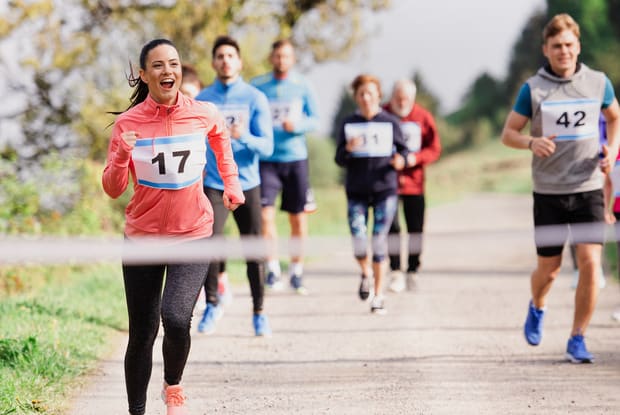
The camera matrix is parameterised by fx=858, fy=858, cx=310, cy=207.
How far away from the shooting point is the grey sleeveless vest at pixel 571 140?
224 inches

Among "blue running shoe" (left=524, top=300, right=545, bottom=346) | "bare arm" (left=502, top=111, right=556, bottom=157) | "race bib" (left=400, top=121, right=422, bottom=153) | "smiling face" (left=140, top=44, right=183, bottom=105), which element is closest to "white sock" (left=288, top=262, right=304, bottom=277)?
"race bib" (left=400, top=121, right=422, bottom=153)

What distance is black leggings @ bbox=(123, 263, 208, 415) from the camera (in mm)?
4230

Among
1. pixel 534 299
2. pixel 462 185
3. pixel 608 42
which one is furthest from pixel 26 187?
pixel 608 42

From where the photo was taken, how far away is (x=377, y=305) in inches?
306

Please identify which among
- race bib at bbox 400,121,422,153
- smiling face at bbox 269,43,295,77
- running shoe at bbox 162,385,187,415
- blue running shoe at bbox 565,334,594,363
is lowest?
blue running shoe at bbox 565,334,594,363

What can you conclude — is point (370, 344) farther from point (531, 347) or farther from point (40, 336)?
point (40, 336)

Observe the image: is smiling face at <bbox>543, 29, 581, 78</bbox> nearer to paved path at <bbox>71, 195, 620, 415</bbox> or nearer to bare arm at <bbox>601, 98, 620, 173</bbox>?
bare arm at <bbox>601, 98, 620, 173</bbox>

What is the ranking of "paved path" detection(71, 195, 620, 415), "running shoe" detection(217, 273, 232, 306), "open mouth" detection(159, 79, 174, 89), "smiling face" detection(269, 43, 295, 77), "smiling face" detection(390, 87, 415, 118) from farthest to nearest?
"smiling face" detection(390, 87, 415, 118) < "smiling face" detection(269, 43, 295, 77) < "running shoe" detection(217, 273, 232, 306) < "paved path" detection(71, 195, 620, 415) < "open mouth" detection(159, 79, 174, 89)

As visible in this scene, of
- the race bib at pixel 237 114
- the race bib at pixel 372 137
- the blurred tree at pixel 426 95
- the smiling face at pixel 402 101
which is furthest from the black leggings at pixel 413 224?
the blurred tree at pixel 426 95

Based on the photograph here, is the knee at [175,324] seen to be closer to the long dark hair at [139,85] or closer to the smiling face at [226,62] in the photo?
the long dark hair at [139,85]

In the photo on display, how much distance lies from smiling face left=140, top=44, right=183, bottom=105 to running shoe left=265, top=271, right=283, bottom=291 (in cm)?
517

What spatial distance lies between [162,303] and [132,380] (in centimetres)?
43

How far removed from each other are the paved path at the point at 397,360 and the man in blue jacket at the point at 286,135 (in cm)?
99

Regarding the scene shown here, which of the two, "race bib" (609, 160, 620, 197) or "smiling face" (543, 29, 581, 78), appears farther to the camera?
"race bib" (609, 160, 620, 197)
